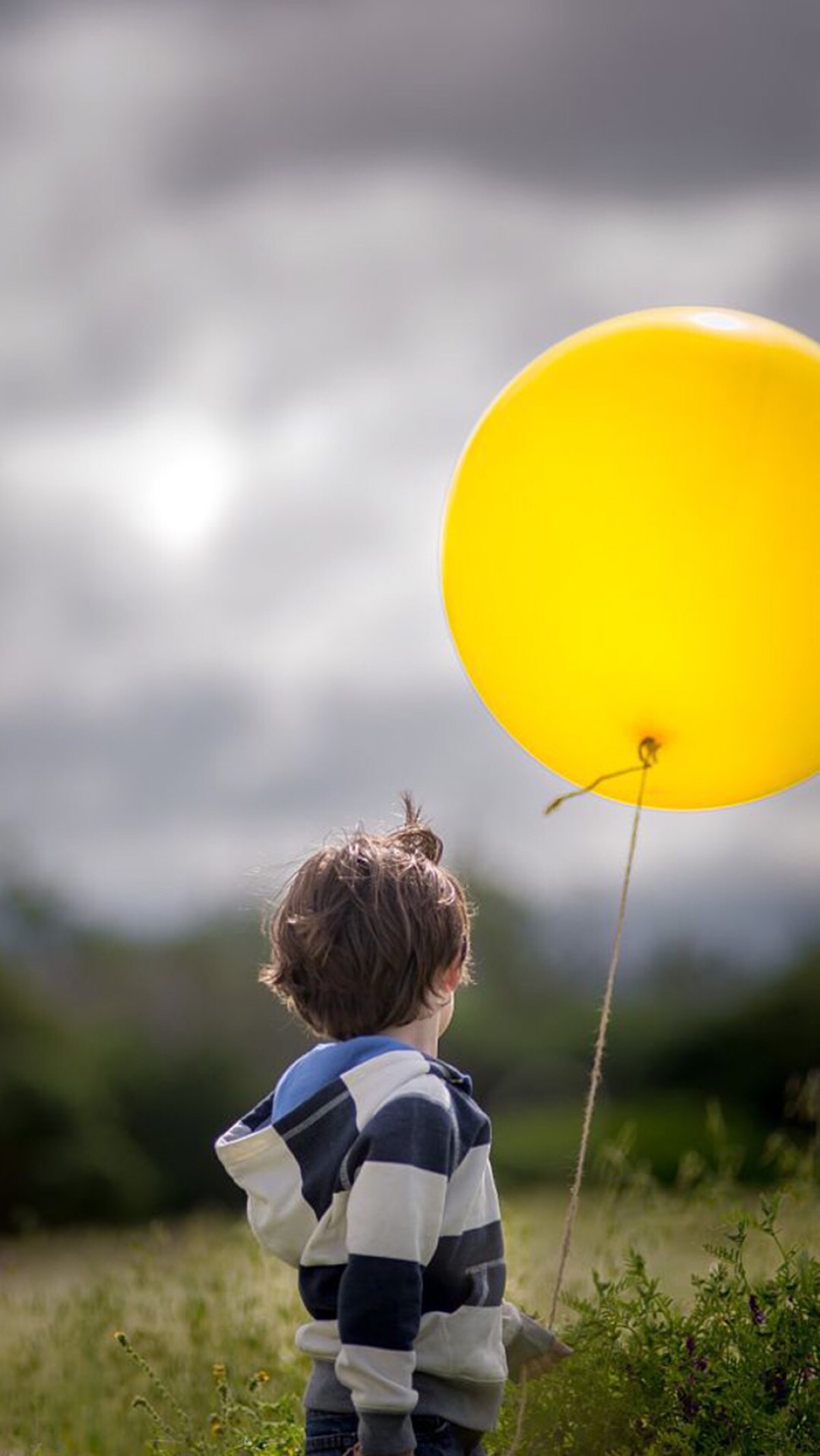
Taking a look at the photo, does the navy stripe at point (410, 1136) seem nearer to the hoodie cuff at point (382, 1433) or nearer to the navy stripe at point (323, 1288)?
the navy stripe at point (323, 1288)

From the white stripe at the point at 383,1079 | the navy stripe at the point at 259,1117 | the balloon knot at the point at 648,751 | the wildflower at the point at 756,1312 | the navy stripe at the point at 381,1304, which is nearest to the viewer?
the navy stripe at the point at 381,1304

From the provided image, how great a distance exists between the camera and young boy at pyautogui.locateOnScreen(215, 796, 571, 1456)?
86.9 inches

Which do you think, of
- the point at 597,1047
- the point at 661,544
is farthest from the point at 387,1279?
the point at 661,544

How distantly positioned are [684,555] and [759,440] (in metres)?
0.25

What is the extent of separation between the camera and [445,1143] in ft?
7.43

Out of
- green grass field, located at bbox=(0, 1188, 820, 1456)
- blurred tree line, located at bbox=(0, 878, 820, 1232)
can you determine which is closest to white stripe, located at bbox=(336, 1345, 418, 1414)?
green grass field, located at bbox=(0, 1188, 820, 1456)

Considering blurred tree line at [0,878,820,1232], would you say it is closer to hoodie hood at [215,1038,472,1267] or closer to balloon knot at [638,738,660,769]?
balloon knot at [638,738,660,769]

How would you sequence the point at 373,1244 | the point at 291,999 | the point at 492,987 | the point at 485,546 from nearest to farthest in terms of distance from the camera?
the point at 373,1244, the point at 291,999, the point at 485,546, the point at 492,987

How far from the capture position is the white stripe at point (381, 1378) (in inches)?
86.4

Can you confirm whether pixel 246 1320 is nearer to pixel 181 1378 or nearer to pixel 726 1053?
pixel 181 1378

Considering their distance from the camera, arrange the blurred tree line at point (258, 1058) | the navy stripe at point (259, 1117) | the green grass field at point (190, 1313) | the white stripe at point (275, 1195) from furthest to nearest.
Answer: the blurred tree line at point (258, 1058) < the green grass field at point (190, 1313) < the navy stripe at point (259, 1117) < the white stripe at point (275, 1195)

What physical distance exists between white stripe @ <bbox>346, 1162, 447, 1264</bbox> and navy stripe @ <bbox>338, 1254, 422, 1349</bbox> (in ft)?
0.05

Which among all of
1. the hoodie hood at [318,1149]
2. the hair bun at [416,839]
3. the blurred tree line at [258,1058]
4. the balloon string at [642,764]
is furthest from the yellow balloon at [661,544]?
the blurred tree line at [258,1058]

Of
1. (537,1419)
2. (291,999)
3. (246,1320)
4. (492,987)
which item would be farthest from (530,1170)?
(291,999)
